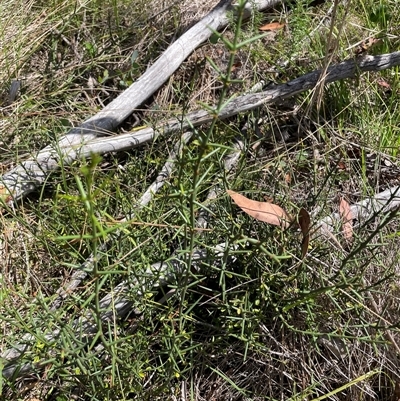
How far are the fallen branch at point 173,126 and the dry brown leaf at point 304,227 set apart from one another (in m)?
0.86

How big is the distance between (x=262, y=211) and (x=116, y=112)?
47.0 inches

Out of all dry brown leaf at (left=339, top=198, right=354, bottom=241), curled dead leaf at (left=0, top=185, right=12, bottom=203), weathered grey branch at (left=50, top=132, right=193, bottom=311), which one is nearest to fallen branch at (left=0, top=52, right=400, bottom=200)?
curled dead leaf at (left=0, top=185, right=12, bottom=203)

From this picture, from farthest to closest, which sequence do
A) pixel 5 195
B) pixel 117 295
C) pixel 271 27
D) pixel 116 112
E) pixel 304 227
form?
pixel 271 27
pixel 116 112
pixel 5 195
pixel 117 295
pixel 304 227

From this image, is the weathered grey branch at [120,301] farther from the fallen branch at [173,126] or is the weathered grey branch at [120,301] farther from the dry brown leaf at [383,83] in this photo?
the dry brown leaf at [383,83]

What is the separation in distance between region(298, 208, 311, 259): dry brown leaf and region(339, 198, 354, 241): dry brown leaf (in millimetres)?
278

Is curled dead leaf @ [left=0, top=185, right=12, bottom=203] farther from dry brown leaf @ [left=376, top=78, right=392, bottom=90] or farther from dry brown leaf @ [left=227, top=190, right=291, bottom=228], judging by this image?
dry brown leaf @ [left=376, top=78, right=392, bottom=90]

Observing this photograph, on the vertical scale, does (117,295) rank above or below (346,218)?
above

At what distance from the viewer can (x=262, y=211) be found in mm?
2137

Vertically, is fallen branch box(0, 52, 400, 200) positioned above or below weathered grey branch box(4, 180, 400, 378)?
above

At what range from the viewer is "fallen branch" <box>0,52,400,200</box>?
8.88ft

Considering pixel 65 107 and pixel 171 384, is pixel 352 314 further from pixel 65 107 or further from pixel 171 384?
pixel 65 107

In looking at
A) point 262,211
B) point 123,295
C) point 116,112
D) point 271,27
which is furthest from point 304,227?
point 271,27

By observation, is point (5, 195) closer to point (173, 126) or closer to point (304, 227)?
point (173, 126)

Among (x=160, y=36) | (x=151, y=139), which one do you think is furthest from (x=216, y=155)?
(x=160, y=36)
